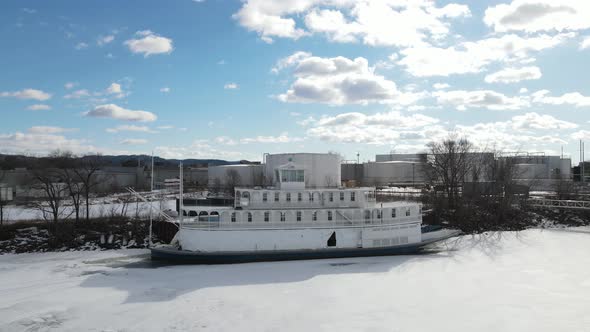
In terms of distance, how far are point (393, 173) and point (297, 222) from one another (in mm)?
66774

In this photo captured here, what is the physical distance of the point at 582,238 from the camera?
1497 inches

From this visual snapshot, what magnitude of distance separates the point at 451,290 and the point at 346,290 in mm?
5555

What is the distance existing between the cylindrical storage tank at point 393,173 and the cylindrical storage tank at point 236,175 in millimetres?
26058

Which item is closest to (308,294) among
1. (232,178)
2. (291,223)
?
(291,223)

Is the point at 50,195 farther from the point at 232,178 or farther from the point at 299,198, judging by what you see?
the point at 232,178

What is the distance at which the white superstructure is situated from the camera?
29906mm

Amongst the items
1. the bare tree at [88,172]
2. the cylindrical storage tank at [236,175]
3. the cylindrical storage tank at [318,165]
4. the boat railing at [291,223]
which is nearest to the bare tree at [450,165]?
the cylindrical storage tank at [318,165]

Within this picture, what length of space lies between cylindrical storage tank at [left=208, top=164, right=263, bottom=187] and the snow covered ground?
46.5 meters

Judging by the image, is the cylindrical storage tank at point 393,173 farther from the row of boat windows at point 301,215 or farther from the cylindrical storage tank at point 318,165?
the row of boat windows at point 301,215

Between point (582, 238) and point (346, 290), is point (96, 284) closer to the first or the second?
point (346, 290)

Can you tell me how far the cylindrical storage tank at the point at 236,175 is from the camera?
78.0 m

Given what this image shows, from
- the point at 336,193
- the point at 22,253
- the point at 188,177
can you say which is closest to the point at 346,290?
the point at 336,193

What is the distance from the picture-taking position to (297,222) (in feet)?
102

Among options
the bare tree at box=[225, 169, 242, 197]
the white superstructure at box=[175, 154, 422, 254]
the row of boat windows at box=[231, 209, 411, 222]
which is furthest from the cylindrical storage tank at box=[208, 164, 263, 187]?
the row of boat windows at box=[231, 209, 411, 222]
